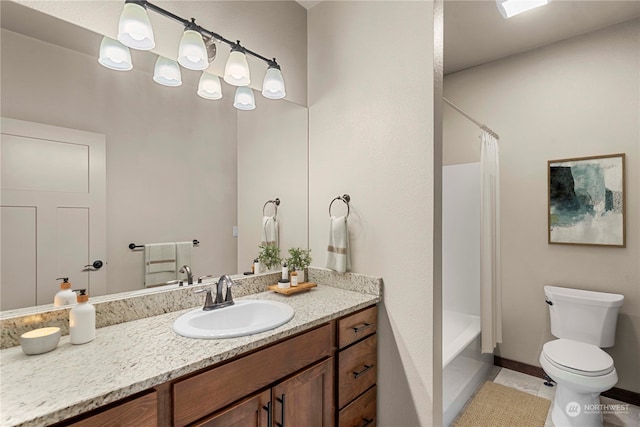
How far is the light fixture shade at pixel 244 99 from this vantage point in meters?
1.72

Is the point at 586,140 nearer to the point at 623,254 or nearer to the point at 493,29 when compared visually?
the point at 623,254

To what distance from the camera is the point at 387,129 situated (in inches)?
65.4

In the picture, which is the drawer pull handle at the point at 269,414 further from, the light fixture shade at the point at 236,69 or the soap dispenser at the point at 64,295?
the light fixture shade at the point at 236,69

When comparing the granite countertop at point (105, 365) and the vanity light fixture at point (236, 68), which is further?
the vanity light fixture at point (236, 68)

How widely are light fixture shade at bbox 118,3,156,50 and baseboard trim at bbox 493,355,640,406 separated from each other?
3401 millimetres

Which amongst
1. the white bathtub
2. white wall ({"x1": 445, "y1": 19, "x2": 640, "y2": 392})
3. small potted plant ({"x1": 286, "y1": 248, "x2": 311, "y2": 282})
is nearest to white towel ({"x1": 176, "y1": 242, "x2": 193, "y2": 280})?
small potted plant ({"x1": 286, "y1": 248, "x2": 311, "y2": 282})

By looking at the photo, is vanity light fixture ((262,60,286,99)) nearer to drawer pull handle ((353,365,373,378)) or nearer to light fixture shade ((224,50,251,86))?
light fixture shade ((224,50,251,86))

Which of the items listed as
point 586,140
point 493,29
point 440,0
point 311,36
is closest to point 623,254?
point 586,140

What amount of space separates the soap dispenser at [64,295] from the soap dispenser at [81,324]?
116 mm

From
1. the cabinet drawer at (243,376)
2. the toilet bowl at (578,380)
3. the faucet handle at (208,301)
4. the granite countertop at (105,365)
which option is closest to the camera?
the granite countertop at (105,365)

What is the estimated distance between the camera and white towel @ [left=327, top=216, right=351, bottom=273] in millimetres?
1766

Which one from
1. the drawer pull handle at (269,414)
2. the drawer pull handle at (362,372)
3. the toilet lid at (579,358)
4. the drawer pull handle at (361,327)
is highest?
the drawer pull handle at (361,327)

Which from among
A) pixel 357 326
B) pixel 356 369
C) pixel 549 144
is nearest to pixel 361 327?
pixel 357 326

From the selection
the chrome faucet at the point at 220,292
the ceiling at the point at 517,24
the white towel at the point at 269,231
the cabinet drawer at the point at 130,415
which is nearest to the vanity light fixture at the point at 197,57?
the white towel at the point at 269,231
